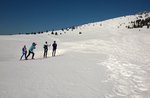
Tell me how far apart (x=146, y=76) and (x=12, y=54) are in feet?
58.7

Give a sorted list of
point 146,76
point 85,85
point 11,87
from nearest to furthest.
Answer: point 11,87
point 85,85
point 146,76

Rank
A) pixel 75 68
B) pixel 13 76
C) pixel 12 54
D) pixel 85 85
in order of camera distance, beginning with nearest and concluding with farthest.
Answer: pixel 85 85, pixel 13 76, pixel 75 68, pixel 12 54

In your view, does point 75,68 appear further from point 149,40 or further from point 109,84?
point 149,40

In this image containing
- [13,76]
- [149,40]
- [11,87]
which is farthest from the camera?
[149,40]

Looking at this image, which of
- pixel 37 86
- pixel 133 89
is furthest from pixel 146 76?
pixel 37 86

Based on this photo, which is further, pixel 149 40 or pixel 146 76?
pixel 149 40

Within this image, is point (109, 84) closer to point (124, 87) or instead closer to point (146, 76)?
point (124, 87)

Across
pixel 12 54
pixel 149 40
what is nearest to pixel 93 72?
pixel 12 54

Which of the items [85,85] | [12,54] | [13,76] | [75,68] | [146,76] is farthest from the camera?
[12,54]

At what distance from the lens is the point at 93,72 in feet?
44.6

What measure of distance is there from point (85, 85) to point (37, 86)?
233 cm

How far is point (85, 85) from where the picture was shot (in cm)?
1077

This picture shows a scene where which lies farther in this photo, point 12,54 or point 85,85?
point 12,54

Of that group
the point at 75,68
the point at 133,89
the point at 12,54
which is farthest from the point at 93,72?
the point at 12,54
